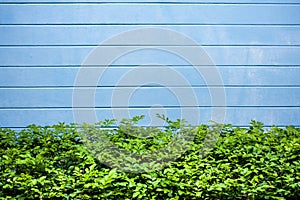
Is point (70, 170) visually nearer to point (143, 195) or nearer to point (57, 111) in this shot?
point (143, 195)

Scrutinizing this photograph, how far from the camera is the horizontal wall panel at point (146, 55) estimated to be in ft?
13.6

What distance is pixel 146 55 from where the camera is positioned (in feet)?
13.7

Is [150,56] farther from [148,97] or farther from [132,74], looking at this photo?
[148,97]

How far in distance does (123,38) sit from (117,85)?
1.36 ft

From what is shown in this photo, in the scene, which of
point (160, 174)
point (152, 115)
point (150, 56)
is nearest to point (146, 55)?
point (150, 56)

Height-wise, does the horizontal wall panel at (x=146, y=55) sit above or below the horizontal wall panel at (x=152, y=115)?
above

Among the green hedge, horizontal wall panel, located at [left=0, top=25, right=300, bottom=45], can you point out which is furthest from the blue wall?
A: the green hedge

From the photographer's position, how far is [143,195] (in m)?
2.61

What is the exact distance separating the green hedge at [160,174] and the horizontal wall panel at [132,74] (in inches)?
43.7

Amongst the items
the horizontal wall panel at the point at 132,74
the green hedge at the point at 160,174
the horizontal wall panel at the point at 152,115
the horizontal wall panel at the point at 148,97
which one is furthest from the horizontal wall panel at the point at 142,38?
the green hedge at the point at 160,174

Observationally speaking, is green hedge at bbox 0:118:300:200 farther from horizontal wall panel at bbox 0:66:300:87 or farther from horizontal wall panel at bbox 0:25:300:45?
horizontal wall panel at bbox 0:25:300:45

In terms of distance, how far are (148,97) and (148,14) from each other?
0.73 m

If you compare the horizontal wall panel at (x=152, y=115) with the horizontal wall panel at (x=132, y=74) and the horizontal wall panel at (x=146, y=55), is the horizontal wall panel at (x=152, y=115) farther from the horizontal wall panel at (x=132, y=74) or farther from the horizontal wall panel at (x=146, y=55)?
the horizontal wall panel at (x=146, y=55)

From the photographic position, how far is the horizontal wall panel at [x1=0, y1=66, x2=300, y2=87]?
4129 mm
